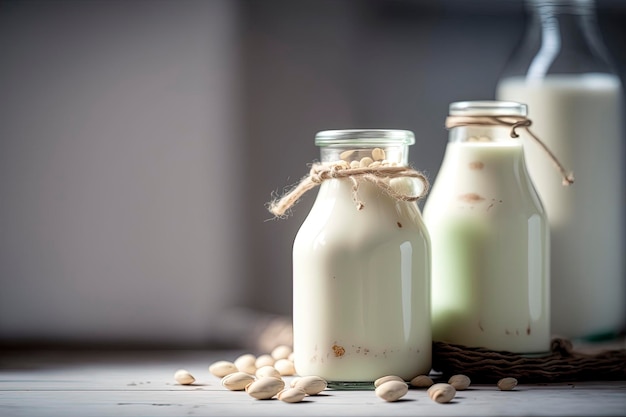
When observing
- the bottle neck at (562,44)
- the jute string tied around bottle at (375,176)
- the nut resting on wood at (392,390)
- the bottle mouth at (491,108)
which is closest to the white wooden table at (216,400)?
the nut resting on wood at (392,390)

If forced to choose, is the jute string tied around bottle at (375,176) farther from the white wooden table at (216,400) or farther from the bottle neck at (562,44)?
the bottle neck at (562,44)

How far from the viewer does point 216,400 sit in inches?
33.8

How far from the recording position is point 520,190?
0.97 metres

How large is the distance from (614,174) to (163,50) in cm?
83

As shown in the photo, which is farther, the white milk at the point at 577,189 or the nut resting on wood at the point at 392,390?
the white milk at the point at 577,189

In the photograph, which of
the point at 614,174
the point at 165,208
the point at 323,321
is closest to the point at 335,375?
the point at 323,321

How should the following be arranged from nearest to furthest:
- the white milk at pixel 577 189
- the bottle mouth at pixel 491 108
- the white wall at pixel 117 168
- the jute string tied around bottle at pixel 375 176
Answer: the jute string tied around bottle at pixel 375 176 < the bottle mouth at pixel 491 108 < the white milk at pixel 577 189 < the white wall at pixel 117 168

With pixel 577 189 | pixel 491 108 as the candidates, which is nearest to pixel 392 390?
pixel 491 108

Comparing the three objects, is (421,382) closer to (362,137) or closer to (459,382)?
(459,382)

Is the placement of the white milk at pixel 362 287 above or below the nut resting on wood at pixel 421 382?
above

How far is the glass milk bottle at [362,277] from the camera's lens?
869 millimetres

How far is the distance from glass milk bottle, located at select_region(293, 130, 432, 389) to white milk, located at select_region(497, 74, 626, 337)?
0.39 metres

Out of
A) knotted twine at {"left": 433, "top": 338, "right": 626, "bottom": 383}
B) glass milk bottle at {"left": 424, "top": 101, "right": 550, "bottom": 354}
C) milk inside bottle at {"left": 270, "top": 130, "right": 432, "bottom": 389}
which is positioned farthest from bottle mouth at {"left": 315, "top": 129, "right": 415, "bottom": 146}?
knotted twine at {"left": 433, "top": 338, "right": 626, "bottom": 383}

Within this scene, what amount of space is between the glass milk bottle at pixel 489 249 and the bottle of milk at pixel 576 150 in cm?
26
